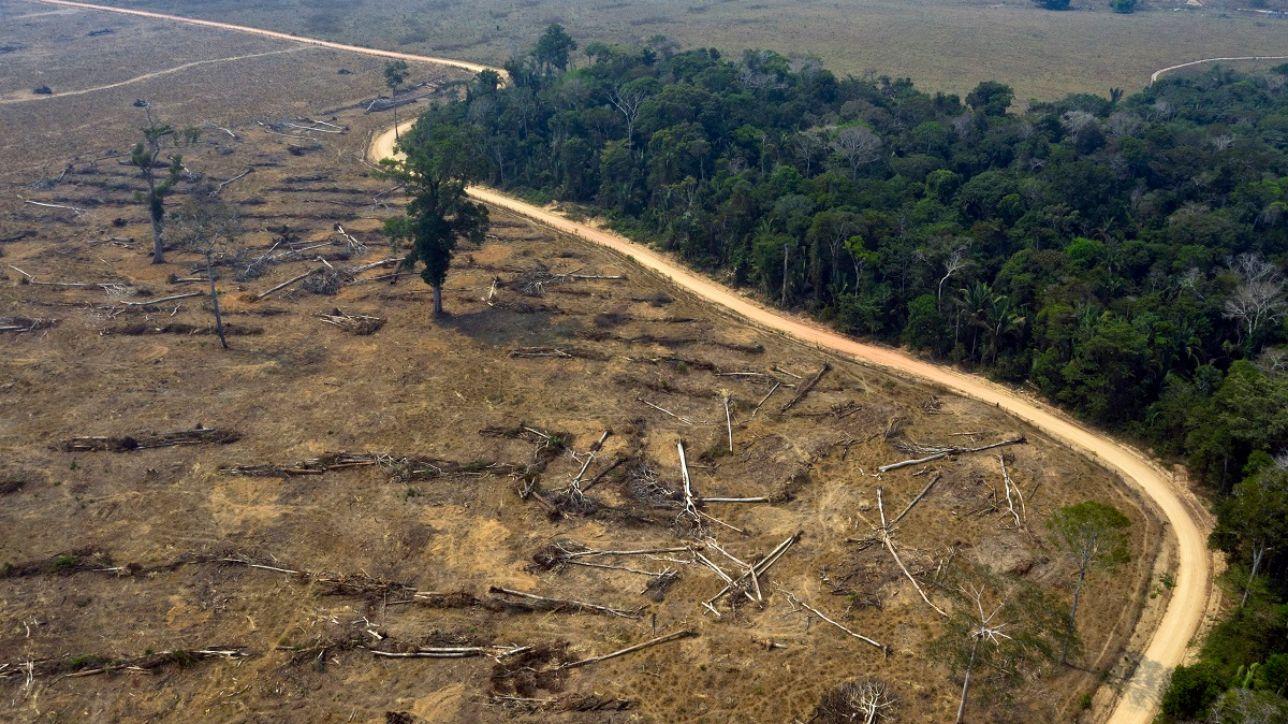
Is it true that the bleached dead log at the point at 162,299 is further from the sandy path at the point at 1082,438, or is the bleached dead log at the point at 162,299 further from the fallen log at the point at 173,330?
the sandy path at the point at 1082,438

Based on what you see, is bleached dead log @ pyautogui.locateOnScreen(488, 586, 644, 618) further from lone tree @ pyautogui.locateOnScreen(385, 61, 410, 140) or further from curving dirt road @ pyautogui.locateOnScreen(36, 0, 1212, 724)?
lone tree @ pyautogui.locateOnScreen(385, 61, 410, 140)

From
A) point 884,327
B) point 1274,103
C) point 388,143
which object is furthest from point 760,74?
point 1274,103

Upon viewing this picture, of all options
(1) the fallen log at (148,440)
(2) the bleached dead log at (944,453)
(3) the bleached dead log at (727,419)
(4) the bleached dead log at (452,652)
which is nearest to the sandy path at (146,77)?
(1) the fallen log at (148,440)

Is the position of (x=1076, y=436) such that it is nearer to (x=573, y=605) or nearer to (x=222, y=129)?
(x=573, y=605)

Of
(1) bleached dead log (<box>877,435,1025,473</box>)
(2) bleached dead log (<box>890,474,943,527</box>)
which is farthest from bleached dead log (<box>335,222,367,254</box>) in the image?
(2) bleached dead log (<box>890,474,943,527</box>)

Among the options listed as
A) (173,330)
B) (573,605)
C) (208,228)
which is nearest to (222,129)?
(208,228)

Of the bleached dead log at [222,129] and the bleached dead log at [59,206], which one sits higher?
the bleached dead log at [222,129]
